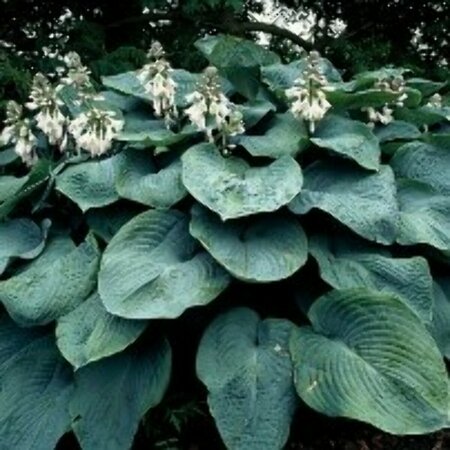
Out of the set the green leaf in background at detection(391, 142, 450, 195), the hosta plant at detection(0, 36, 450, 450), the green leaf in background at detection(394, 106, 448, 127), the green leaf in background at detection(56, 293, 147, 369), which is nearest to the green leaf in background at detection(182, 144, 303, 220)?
the hosta plant at detection(0, 36, 450, 450)

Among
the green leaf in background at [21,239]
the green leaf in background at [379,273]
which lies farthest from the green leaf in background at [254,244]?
the green leaf in background at [21,239]

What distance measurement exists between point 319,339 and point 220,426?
0.41m

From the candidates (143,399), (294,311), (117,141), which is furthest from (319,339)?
(117,141)

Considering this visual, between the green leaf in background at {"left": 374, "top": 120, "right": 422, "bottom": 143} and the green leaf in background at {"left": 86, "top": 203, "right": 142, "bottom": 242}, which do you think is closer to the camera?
the green leaf in background at {"left": 86, "top": 203, "right": 142, "bottom": 242}

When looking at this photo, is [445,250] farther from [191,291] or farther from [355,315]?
[191,291]

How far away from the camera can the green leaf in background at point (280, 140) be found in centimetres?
305

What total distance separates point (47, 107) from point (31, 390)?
113 cm

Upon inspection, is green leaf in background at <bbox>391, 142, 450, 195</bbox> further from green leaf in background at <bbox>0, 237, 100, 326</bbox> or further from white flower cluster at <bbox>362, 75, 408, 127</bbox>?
green leaf in background at <bbox>0, 237, 100, 326</bbox>

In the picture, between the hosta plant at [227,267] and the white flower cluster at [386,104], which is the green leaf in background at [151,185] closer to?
the hosta plant at [227,267]

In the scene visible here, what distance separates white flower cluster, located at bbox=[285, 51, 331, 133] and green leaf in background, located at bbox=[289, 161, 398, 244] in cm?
21

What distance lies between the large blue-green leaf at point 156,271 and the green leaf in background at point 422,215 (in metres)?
0.65

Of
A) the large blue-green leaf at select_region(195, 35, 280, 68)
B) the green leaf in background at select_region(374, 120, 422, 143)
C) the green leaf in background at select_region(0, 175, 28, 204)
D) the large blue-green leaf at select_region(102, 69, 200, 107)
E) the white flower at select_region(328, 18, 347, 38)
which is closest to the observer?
the green leaf in background at select_region(0, 175, 28, 204)

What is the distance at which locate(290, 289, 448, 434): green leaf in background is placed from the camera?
89.0 inches

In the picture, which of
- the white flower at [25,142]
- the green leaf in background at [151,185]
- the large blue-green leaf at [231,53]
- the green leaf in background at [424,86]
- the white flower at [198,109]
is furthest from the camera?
the green leaf in background at [424,86]
